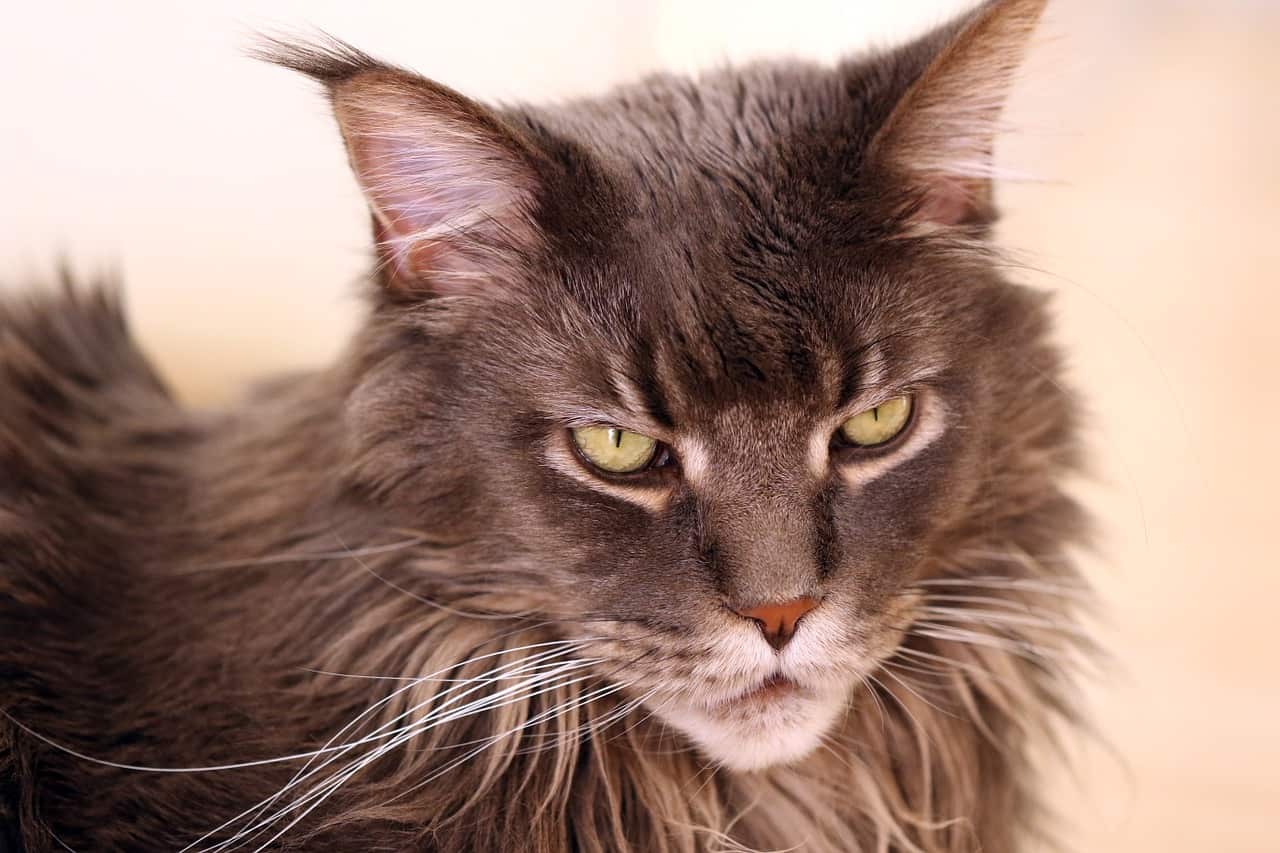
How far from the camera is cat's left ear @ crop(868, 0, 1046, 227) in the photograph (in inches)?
46.9

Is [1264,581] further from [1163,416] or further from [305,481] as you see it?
[305,481]

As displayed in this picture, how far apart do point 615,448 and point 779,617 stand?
0.78 feet

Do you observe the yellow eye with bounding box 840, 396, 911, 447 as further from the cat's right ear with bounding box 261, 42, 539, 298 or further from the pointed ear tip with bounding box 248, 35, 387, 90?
the pointed ear tip with bounding box 248, 35, 387, 90

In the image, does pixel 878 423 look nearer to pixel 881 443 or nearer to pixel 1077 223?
pixel 881 443

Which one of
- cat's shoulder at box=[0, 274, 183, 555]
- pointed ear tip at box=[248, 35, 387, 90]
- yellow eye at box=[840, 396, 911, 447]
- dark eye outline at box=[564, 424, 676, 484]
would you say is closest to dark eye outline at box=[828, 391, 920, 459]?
yellow eye at box=[840, 396, 911, 447]

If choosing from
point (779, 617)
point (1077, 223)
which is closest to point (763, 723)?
point (779, 617)

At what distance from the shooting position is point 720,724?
1.26 meters

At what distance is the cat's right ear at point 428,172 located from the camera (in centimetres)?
115

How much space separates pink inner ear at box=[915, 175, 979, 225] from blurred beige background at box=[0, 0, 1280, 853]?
0.52ft

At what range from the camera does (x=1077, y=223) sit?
2.59 meters

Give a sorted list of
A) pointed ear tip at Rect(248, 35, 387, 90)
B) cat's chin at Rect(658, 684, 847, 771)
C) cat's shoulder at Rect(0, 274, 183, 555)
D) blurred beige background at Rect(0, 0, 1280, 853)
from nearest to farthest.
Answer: pointed ear tip at Rect(248, 35, 387, 90) → cat's chin at Rect(658, 684, 847, 771) → cat's shoulder at Rect(0, 274, 183, 555) → blurred beige background at Rect(0, 0, 1280, 853)

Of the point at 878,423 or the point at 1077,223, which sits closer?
the point at 878,423

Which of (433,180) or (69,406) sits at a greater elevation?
(433,180)

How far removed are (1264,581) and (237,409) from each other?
1.81 meters
